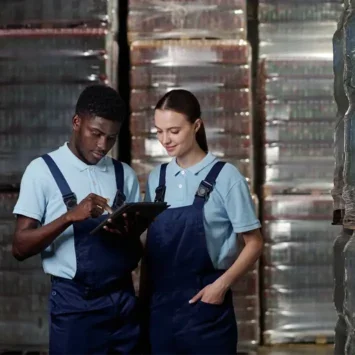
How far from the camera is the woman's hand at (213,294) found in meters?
2.33

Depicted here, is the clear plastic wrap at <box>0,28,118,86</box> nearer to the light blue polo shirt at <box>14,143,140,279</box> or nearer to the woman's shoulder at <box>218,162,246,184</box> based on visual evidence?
the light blue polo shirt at <box>14,143,140,279</box>

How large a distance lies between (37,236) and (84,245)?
185 millimetres

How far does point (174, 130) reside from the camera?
7.85 ft

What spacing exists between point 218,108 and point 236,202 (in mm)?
2081

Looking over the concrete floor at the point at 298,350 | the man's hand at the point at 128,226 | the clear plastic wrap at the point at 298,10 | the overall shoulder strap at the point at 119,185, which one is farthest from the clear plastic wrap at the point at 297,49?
the man's hand at the point at 128,226

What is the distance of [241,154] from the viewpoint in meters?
4.37

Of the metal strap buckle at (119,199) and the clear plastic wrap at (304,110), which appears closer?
the metal strap buckle at (119,199)

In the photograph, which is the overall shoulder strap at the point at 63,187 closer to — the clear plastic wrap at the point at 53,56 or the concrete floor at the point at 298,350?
the clear plastic wrap at the point at 53,56

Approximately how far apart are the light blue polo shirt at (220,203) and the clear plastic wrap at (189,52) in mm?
2029

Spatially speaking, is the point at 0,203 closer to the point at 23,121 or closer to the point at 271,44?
the point at 23,121

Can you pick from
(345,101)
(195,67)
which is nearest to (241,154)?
(195,67)

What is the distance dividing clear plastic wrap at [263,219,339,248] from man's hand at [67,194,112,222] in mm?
2469

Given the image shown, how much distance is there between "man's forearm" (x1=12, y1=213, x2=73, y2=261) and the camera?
223 cm

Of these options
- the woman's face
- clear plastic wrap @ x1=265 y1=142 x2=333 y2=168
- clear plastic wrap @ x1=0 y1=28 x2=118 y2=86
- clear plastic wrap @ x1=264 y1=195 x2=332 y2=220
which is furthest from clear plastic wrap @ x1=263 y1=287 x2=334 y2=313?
the woman's face
